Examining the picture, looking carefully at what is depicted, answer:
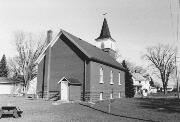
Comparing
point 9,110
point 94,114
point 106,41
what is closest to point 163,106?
point 94,114

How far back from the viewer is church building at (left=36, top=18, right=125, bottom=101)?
98.3 ft

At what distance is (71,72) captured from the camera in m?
31.5

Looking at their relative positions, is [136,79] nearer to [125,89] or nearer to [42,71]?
[125,89]

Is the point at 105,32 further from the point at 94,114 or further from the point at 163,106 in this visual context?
the point at 94,114

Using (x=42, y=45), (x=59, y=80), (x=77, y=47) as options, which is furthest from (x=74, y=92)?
(x=42, y=45)

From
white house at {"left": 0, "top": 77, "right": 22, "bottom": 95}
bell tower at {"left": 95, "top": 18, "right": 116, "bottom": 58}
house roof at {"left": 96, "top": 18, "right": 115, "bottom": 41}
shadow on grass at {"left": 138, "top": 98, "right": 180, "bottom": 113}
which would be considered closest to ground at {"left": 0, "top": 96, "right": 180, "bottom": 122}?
shadow on grass at {"left": 138, "top": 98, "right": 180, "bottom": 113}

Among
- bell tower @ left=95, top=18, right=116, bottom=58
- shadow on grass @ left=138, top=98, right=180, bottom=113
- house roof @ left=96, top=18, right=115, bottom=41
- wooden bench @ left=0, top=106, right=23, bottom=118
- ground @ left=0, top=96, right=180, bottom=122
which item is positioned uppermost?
house roof @ left=96, top=18, right=115, bottom=41

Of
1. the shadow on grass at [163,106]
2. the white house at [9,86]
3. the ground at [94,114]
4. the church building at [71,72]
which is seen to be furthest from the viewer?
the white house at [9,86]

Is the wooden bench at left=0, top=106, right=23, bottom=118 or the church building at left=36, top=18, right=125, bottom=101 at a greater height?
the church building at left=36, top=18, right=125, bottom=101

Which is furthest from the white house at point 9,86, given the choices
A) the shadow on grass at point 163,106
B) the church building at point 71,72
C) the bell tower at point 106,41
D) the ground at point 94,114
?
the shadow on grass at point 163,106

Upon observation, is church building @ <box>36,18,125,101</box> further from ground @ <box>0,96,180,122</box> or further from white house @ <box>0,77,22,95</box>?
white house @ <box>0,77,22,95</box>

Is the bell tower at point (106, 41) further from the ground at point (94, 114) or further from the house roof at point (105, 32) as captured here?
the ground at point (94, 114)

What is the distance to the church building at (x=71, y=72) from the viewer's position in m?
30.0

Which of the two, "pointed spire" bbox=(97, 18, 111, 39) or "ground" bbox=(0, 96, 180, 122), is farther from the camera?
"pointed spire" bbox=(97, 18, 111, 39)
